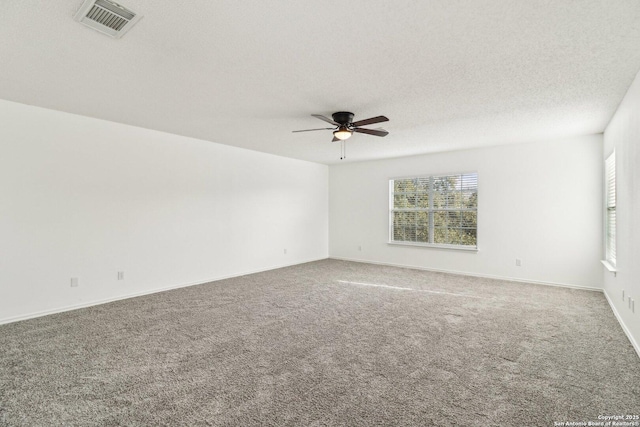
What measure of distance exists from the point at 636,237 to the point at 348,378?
9.09ft

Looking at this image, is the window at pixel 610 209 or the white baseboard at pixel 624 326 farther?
the window at pixel 610 209

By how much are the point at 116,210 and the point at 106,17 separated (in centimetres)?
311

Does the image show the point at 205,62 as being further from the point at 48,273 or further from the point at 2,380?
the point at 48,273

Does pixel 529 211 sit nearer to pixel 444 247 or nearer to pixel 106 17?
pixel 444 247

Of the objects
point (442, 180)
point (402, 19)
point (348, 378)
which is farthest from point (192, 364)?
point (442, 180)

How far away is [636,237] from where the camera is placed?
8.99 feet

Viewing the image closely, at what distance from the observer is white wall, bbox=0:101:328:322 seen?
3602mm

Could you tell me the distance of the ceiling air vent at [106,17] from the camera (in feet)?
5.98

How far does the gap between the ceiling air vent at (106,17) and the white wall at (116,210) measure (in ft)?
8.33

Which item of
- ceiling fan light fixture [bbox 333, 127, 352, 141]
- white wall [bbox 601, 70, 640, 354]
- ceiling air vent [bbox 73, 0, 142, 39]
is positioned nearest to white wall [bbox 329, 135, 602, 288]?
white wall [bbox 601, 70, 640, 354]

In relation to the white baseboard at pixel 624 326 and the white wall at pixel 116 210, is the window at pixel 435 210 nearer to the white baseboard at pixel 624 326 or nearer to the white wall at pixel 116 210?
the white baseboard at pixel 624 326

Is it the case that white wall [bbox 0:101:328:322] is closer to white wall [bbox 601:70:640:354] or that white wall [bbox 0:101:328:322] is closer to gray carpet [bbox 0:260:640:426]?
gray carpet [bbox 0:260:640:426]

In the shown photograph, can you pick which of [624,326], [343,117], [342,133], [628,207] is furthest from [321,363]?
[628,207]

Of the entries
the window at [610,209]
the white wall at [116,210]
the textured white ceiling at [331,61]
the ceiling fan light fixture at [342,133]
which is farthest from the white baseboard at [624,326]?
the white wall at [116,210]
